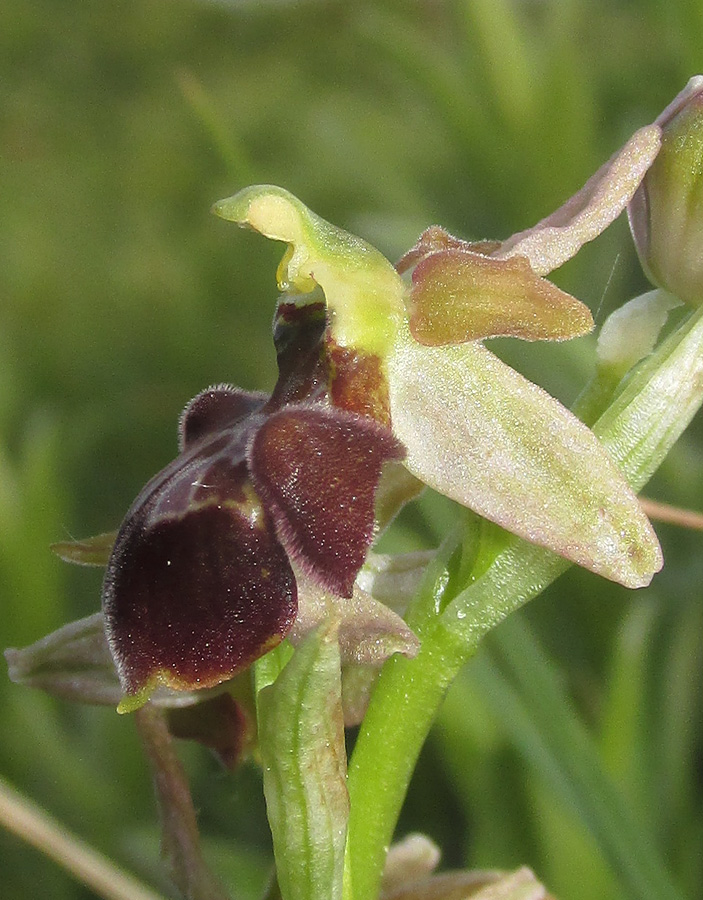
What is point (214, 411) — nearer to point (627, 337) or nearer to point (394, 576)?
point (394, 576)

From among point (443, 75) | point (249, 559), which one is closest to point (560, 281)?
point (443, 75)

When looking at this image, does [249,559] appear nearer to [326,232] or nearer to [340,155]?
[326,232]

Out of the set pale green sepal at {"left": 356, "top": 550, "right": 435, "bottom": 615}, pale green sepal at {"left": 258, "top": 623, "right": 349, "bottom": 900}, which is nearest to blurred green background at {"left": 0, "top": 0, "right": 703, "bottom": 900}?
pale green sepal at {"left": 356, "top": 550, "right": 435, "bottom": 615}


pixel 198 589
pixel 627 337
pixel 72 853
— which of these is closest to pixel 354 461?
pixel 198 589

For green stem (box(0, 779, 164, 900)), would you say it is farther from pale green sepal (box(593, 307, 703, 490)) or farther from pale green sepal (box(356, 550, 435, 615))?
pale green sepal (box(593, 307, 703, 490))

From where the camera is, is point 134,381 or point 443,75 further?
point 134,381
